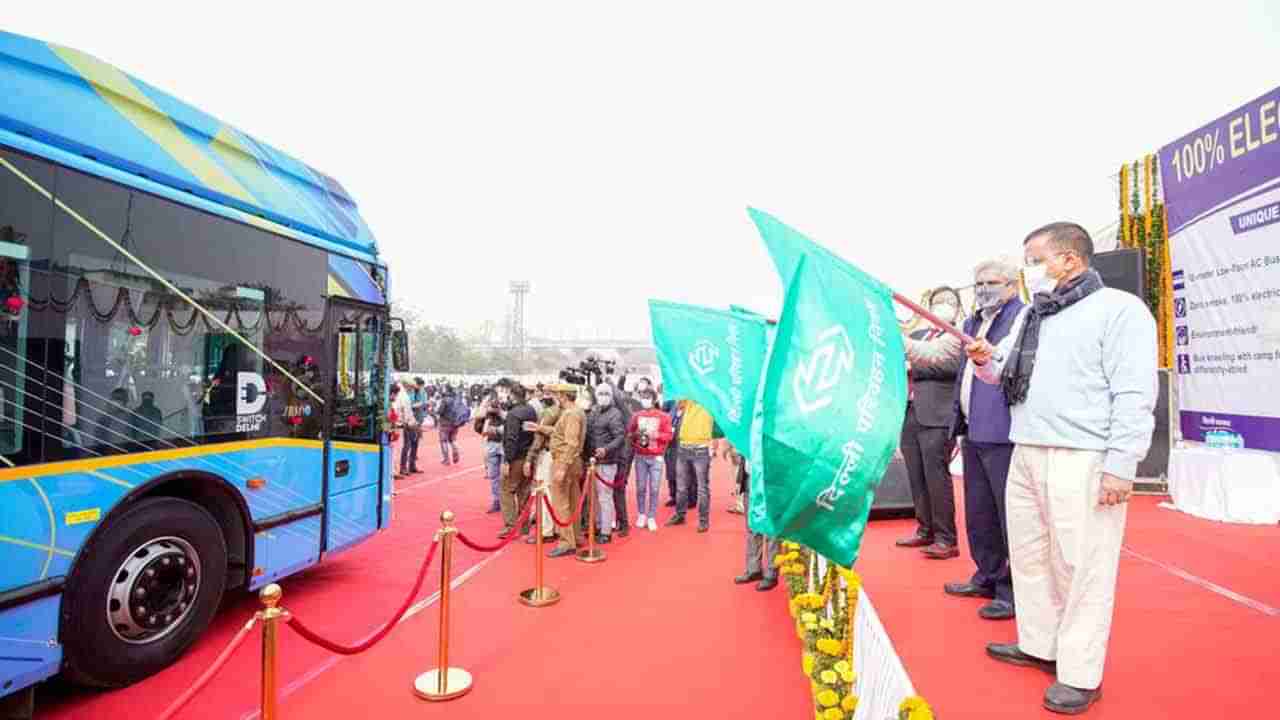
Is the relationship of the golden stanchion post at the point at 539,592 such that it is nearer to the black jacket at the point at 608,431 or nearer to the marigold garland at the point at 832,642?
the black jacket at the point at 608,431

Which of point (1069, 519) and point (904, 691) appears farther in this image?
point (1069, 519)

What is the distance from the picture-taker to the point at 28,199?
320 cm

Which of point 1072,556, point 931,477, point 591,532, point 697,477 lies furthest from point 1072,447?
point 697,477

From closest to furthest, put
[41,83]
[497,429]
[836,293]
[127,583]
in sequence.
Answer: [836,293] → [41,83] → [127,583] → [497,429]

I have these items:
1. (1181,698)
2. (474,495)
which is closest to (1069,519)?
(1181,698)

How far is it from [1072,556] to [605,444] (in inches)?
185

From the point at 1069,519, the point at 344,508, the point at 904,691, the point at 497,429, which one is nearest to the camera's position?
the point at 904,691

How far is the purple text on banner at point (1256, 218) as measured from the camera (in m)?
3.93

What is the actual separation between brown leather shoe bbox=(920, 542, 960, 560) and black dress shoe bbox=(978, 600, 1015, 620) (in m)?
1.55

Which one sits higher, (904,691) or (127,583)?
(904,691)

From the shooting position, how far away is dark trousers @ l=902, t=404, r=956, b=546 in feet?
17.9

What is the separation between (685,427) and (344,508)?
4.00m

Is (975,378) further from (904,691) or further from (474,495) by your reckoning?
(474,495)

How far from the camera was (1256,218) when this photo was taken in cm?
405
